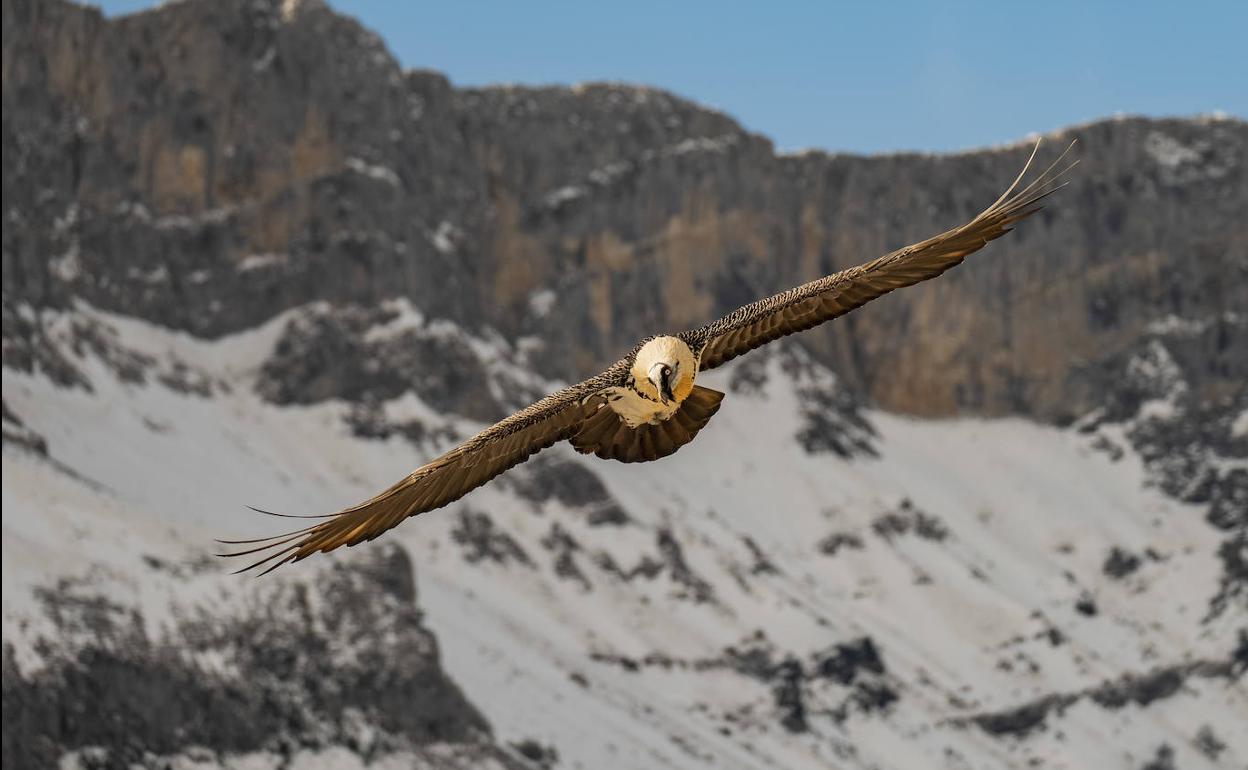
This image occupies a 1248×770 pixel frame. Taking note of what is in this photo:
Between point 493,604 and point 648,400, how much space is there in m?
132

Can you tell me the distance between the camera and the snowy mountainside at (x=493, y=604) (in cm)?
9750

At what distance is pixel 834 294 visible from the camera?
77.8 ft

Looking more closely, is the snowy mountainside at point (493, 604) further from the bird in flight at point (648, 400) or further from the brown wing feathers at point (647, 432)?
the brown wing feathers at point (647, 432)

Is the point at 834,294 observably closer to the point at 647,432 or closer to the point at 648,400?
the point at 647,432

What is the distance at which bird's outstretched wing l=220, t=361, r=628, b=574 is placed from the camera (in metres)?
21.4

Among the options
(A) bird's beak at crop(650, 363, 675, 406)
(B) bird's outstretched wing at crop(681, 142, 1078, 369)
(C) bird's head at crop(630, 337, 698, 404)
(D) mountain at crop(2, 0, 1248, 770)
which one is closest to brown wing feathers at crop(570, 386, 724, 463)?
(C) bird's head at crop(630, 337, 698, 404)

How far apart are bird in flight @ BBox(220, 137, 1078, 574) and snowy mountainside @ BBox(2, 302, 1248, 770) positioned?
66927 mm

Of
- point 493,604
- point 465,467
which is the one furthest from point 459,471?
point 493,604

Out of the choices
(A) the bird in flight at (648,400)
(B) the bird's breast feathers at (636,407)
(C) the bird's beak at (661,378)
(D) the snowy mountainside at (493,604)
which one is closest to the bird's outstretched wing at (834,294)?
(A) the bird in flight at (648,400)

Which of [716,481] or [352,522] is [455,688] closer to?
[716,481]

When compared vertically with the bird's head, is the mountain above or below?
above

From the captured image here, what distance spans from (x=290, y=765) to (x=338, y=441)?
76442 mm

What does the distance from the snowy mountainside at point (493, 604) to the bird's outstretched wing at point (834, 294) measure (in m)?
66.9

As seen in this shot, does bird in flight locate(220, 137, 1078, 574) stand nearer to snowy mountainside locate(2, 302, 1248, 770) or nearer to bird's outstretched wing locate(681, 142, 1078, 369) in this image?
bird's outstretched wing locate(681, 142, 1078, 369)
